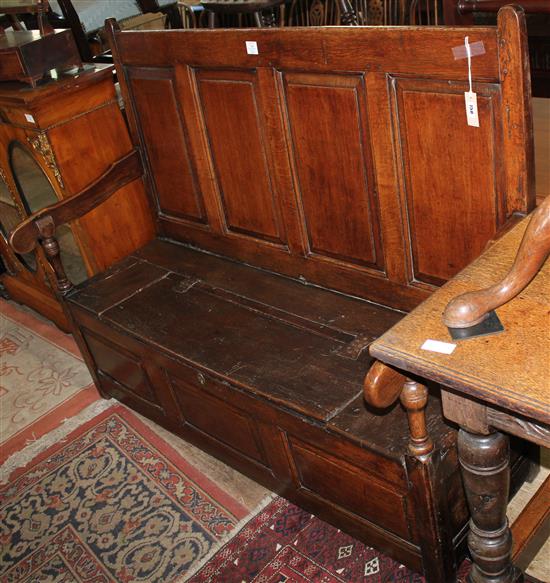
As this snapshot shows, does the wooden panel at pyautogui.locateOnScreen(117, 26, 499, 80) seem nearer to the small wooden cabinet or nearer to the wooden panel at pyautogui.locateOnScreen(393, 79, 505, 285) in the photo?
the wooden panel at pyautogui.locateOnScreen(393, 79, 505, 285)

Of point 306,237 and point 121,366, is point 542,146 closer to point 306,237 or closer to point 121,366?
point 306,237

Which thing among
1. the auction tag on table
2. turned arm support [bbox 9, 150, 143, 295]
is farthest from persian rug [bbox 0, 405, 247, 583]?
the auction tag on table

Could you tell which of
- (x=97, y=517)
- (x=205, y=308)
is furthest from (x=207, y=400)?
(x=97, y=517)

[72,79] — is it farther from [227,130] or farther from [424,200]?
[424,200]

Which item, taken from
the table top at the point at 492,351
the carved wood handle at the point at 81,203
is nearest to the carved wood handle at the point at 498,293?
the table top at the point at 492,351

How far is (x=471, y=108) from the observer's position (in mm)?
2131

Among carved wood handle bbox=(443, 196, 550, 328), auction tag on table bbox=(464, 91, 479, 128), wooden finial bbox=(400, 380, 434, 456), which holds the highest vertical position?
auction tag on table bbox=(464, 91, 479, 128)

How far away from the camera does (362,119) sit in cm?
246

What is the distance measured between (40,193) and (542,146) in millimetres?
2432

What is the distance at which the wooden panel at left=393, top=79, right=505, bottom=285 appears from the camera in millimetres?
2199

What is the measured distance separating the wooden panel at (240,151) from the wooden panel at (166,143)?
0.18m

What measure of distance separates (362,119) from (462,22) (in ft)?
5.32

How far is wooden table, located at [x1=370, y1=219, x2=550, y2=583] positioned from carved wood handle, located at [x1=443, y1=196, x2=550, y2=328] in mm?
40

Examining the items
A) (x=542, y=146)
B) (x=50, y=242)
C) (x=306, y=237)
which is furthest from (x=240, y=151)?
(x=542, y=146)
